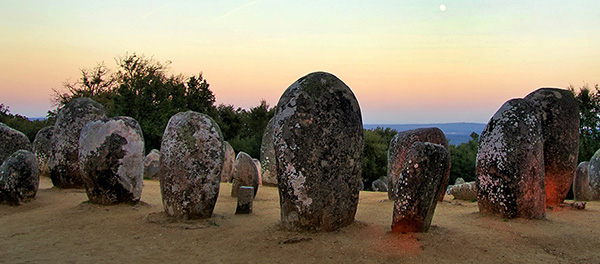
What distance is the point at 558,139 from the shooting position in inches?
423

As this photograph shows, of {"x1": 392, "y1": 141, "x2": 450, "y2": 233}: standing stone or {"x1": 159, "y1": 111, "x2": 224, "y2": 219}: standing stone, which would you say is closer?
{"x1": 392, "y1": 141, "x2": 450, "y2": 233}: standing stone

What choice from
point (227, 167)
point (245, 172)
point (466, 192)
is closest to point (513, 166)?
point (466, 192)

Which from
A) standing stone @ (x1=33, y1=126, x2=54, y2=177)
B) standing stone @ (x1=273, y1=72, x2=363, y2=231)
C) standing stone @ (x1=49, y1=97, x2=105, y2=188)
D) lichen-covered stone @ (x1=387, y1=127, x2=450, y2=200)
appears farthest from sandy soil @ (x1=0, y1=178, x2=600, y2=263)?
standing stone @ (x1=33, y1=126, x2=54, y2=177)

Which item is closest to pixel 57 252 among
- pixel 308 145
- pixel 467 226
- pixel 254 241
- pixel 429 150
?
pixel 254 241

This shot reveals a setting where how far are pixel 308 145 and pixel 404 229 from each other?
2123mm

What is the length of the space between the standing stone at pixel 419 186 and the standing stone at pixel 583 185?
923cm

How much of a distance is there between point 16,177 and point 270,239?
7.57 meters

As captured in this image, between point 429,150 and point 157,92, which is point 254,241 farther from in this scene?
point 157,92

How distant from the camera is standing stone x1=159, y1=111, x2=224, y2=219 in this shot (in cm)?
892

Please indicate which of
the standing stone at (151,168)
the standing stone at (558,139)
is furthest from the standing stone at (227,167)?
the standing stone at (558,139)

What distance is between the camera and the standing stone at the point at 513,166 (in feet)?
29.2

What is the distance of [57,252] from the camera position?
7.33 meters

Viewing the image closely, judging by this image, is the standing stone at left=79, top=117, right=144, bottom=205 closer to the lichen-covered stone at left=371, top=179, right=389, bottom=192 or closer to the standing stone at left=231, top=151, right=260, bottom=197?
the standing stone at left=231, top=151, right=260, bottom=197

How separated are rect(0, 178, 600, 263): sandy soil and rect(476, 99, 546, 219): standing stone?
11.9 inches
